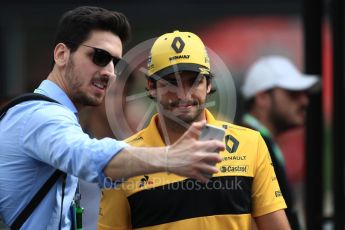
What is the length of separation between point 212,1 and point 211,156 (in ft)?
26.2

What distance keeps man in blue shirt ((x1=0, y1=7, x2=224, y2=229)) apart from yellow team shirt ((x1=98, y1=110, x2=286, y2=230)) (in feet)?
0.97

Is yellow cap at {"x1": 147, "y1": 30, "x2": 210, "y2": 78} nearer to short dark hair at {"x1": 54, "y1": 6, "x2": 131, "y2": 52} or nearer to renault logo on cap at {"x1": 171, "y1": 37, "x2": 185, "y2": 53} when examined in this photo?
renault logo on cap at {"x1": 171, "y1": 37, "x2": 185, "y2": 53}

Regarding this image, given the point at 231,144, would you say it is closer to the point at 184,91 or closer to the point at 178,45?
the point at 184,91

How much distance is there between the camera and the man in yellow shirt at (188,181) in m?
3.11

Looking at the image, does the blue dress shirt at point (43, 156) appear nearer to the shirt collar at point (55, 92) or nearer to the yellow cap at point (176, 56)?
the shirt collar at point (55, 92)

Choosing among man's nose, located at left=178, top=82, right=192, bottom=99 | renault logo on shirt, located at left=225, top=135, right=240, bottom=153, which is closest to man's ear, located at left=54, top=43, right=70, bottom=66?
man's nose, located at left=178, top=82, right=192, bottom=99

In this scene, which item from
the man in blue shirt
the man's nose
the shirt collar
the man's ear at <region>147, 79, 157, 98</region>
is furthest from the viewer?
the man's ear at <region>147, 79, 157, 98</region>

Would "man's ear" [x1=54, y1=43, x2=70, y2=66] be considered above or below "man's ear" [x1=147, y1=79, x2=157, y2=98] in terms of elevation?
above

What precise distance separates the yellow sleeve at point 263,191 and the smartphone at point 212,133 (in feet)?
2.72

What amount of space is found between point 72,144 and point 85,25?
2.69ft

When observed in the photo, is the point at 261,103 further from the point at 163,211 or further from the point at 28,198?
the point at 28,198

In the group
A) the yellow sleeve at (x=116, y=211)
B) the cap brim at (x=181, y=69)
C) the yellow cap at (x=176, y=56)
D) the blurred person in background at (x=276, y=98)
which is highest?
the yellow cap at (x=176, y=56)

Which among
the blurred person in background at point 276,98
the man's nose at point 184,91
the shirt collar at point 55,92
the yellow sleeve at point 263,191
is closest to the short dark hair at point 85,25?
the shirt collar at point 55,92

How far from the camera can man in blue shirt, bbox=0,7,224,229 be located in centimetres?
240
